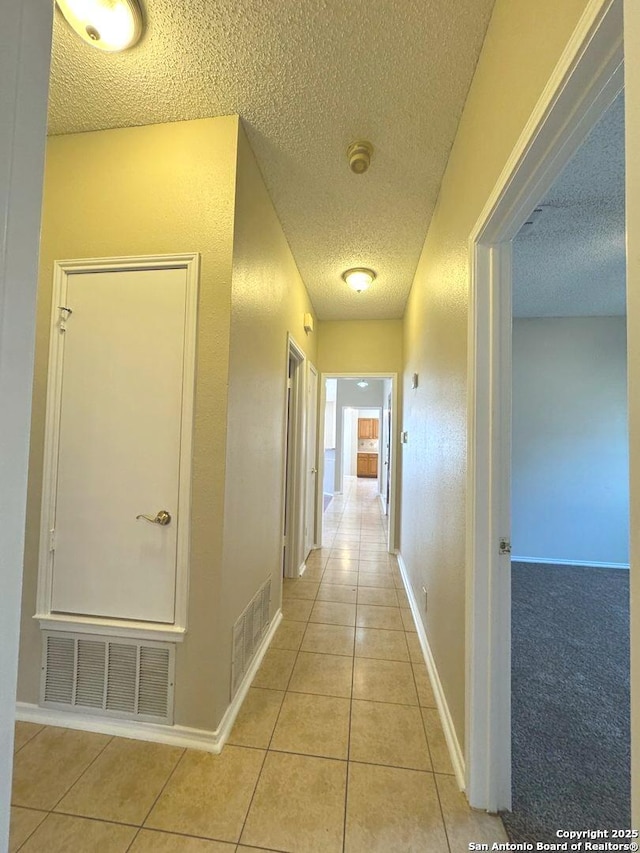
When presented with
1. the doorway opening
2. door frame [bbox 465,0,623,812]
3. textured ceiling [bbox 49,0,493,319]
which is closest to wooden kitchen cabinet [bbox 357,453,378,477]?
the doorway opening

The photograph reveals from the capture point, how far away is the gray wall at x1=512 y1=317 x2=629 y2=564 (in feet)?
12.5

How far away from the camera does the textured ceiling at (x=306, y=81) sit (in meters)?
1.20

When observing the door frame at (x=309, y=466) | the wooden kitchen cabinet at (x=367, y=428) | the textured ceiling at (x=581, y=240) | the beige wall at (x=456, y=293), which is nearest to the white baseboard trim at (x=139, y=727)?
the beige wall at (x=456, y=293)

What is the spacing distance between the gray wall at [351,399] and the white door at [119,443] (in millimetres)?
7154

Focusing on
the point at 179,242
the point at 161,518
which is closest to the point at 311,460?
the point at 161,518

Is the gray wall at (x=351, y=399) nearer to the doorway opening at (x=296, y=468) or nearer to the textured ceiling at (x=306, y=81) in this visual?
the doorway opening at (x=296, y=468)

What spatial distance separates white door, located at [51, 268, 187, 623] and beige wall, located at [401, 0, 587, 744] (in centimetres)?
124

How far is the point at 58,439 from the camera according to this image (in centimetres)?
162

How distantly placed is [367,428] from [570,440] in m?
9.48

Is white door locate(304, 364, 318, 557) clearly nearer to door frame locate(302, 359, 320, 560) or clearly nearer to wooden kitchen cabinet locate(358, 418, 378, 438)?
door frame locate(302, 359, 320, 560)

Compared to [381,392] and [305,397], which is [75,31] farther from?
[381,392]

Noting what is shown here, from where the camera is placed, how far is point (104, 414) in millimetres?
1600

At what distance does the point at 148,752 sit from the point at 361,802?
88 cm

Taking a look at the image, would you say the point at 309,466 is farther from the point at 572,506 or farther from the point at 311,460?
the point at 572,506
